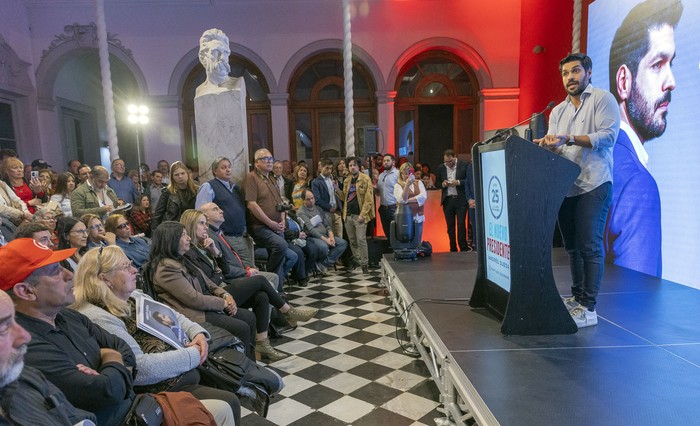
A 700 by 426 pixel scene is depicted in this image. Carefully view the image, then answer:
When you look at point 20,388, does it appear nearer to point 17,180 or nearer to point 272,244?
point 272,244

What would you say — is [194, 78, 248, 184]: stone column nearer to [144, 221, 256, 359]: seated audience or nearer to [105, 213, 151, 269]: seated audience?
[105, 213, 151, 269]: seated audience

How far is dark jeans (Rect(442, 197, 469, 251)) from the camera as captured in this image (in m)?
6.00

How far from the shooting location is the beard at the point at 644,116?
3.70 m

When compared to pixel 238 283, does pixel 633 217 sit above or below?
above

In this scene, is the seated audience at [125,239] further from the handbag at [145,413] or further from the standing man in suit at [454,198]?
the standing man in suit at [454,198]

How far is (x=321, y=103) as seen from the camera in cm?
899

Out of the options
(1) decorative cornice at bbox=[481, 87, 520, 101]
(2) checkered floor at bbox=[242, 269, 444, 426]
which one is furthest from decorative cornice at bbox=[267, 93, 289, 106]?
(2) checkered floor at bbox=[242, 269, 444, 426]

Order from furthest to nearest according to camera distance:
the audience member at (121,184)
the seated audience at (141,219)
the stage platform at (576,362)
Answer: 1. the audience member at (121,184)
2. the seated audience at (141,219)
3. the stage platform at (576,362)

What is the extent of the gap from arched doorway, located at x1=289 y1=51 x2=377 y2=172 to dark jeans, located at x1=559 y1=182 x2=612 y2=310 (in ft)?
22.0

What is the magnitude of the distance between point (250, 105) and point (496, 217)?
23.8 feet

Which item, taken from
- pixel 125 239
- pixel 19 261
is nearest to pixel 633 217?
pixel 125 239

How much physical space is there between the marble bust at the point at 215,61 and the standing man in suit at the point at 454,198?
10.2 feet

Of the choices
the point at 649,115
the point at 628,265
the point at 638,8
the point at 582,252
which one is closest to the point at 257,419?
the point at 582,252

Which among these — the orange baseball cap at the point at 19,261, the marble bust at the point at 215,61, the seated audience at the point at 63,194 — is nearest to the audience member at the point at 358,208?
the marble bust at the point at 215,61
